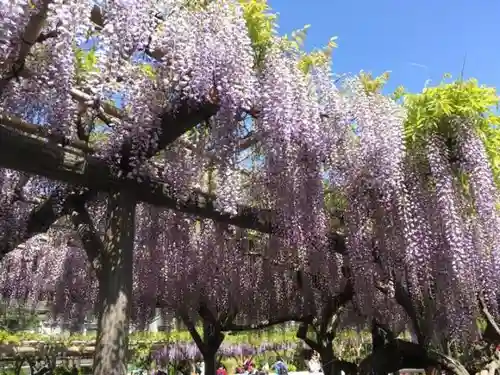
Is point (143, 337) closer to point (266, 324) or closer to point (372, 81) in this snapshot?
point (266, 324)

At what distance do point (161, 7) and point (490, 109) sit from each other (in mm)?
3395

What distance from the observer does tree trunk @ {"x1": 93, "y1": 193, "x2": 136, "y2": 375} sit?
151 inches

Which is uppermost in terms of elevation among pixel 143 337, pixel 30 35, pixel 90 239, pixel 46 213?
pixel 30 35

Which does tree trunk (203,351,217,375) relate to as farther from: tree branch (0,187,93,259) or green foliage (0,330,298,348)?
tree branch (0,187,93,259)

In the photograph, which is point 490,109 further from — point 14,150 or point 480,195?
point 14,150

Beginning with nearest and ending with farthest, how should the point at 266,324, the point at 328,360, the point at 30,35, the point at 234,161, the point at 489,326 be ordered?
the point at 30,35, the point at 234,161, the point at 489,326, the point at 328,360, the point at 266,324

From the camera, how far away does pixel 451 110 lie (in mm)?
5105

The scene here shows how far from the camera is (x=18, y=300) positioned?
9781 millimetres

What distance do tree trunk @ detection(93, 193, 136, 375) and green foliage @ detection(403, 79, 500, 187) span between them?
9.61 feet

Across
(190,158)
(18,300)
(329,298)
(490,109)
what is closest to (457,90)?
(490,109)

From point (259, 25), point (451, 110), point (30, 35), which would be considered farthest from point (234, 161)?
point (451, 110)

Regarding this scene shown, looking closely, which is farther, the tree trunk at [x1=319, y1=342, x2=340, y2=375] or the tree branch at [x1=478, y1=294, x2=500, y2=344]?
the tree trunk at [x1=319, y1=342, x2=340, y2=375]

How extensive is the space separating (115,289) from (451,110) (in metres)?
3.53

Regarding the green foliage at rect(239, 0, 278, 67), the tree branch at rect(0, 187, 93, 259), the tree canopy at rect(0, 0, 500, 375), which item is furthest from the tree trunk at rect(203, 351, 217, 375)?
the green foliage at rect(239, 0, 278, 67)
